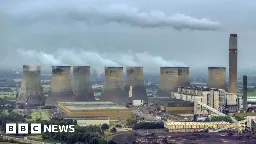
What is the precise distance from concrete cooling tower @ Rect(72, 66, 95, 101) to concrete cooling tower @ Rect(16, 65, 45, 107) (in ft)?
9.34

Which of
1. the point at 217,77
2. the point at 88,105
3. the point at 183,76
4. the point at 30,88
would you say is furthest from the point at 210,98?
the point at 30,88

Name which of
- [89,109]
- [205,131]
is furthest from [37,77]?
[205,131]

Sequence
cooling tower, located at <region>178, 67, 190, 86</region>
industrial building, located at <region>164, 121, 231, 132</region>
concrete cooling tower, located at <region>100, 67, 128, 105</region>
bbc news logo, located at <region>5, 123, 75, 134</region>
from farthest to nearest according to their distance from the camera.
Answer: cooling tower, located at <region>178, 67, 190, 86</region>
concrete cooling tower, located at <region>100, 67, 128, 105</region>
industrial building, located at <region>164, 121, 231, 132</region>
bbc news logo, located at <region>5, 123, 75, 134</region>

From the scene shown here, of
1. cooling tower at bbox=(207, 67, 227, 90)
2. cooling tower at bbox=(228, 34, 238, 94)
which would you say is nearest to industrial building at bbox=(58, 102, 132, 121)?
cooling tower at bbox=(207, 67, 227, 90)

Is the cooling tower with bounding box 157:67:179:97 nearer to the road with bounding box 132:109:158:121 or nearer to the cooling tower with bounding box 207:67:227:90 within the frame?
the cooling tower with bounding box 207:67:227:90

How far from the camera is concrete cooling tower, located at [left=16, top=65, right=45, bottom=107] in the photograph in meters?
41.8

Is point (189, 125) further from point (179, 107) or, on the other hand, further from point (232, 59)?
point (232, 59)

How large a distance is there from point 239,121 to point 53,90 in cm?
1372

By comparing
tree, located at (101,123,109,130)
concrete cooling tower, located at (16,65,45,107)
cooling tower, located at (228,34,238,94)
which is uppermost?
cooling tower, located at (228,34,238,94)

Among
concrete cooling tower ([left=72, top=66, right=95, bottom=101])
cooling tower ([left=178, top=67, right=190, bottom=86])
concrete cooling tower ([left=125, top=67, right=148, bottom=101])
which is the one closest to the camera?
concrete cooling tower ([left=72, top=66, right=95, bottom=101])

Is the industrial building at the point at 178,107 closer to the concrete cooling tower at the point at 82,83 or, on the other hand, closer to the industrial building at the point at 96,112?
the industrial building at the point at 96,112

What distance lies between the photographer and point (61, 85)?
41688 millimetres

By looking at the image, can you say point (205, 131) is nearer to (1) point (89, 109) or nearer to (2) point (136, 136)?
(2) point (136, 136)

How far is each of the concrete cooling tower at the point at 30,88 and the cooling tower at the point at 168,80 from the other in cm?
972
